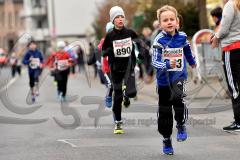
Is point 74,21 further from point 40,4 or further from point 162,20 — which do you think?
point 162,20

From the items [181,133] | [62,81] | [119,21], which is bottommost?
[181,133]

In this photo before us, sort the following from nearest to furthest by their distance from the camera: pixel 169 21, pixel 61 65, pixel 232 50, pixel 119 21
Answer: pixel 169 21 → pixel 232 50 → pixel 119 21 → pixel 61 65

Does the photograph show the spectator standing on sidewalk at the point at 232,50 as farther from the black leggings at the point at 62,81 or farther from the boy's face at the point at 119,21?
A: the black leggings at the point at 62,81

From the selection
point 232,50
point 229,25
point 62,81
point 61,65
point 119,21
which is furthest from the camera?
point 61,65

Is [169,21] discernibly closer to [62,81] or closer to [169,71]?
[169,71]

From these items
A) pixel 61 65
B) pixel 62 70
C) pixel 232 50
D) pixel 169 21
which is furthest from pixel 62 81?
pixel 169 21

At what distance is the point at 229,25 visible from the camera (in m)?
10.2

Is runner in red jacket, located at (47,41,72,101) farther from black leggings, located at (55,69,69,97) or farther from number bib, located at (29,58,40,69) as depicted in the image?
number bib, located at (29,58,40,69)

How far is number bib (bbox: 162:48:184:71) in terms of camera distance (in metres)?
8.48

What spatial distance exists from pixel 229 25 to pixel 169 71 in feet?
6.93

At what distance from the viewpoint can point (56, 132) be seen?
35.7ft

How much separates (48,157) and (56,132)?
2491 millimetres

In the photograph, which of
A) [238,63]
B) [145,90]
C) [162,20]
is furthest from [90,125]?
[145,90]

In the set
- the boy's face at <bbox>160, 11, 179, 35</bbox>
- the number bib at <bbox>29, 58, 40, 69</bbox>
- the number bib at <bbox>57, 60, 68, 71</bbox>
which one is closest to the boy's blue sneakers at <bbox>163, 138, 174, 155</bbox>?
the boy's face at <bbox>160, 11, 179, 35</bbox>
